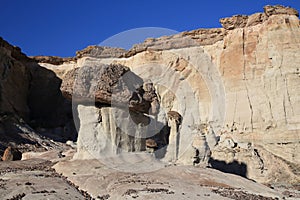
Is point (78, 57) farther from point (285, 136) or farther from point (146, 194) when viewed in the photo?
point (146, 194)

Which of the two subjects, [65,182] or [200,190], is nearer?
[200,190]

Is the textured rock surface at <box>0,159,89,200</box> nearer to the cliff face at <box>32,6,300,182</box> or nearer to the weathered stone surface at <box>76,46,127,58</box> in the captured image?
the cliff face at <box>32,6,300,182</box>

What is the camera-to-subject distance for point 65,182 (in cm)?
1038

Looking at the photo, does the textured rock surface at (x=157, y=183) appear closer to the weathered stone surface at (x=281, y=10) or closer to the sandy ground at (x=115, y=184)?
the sandy ground at (x=115, y=184)

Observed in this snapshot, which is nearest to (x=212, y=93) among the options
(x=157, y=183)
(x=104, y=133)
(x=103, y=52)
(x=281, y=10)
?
(x=281, y=10)

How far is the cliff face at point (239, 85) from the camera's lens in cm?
2475

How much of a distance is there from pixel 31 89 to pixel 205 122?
778 inches

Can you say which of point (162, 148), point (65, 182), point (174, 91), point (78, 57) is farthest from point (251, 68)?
point (65, 182)

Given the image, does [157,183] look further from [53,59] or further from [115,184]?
[53,59]

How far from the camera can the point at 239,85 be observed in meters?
30.9

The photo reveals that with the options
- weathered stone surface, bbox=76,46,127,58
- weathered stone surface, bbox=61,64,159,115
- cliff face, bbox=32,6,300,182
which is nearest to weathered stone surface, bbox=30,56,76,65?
weathered stone surface, bbox=76,46,127,58

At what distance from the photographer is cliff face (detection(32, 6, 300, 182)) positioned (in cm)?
2475

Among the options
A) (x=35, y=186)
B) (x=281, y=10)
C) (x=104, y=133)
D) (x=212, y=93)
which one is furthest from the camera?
Result: (x=212, y=93)

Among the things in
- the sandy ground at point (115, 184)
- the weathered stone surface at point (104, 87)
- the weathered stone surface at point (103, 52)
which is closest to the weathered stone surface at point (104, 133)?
the weathered stone surface at point (104, 87)
